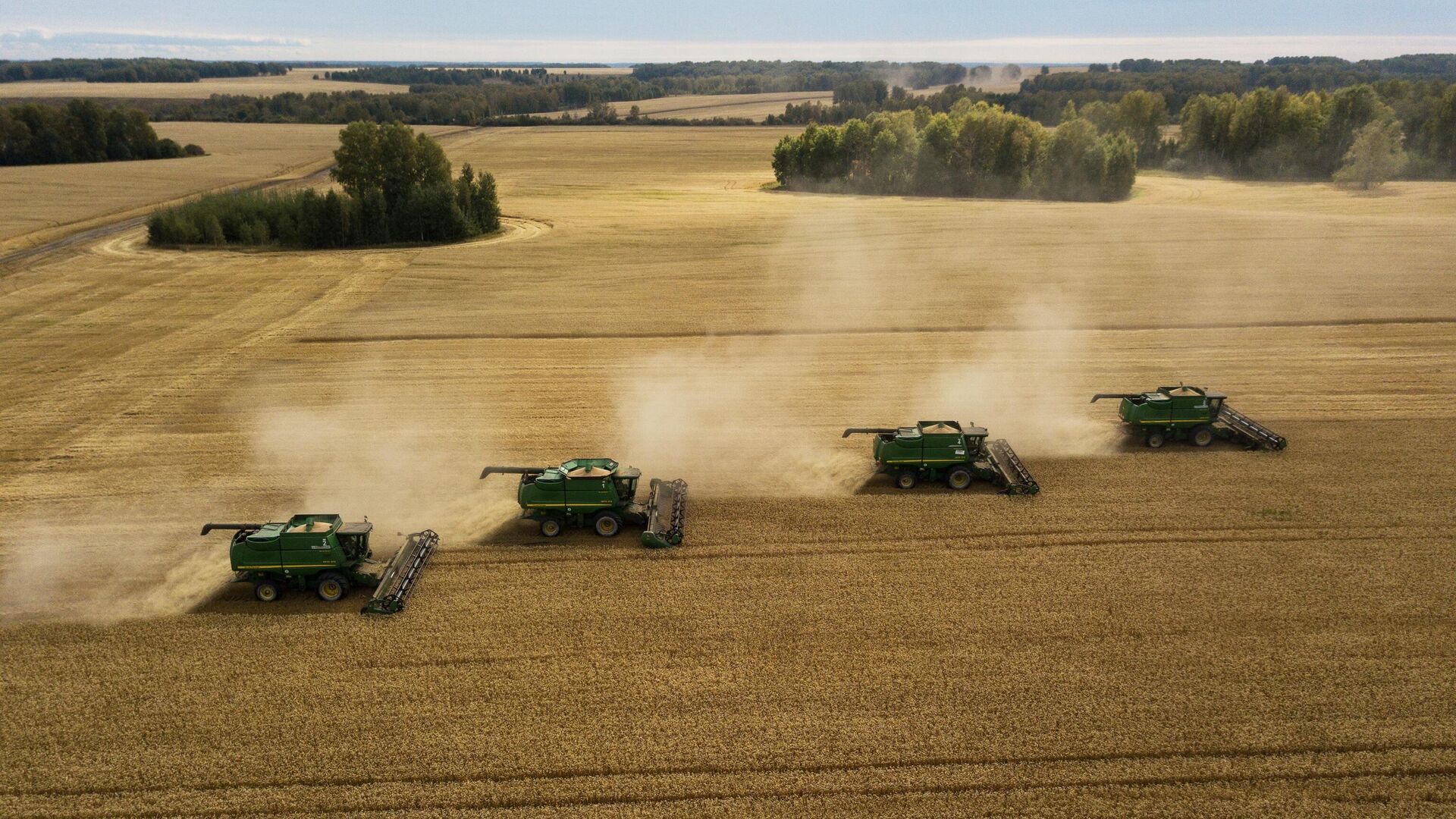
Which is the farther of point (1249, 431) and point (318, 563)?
point (1249, 431)

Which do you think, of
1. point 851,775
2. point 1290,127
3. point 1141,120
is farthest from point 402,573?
point 1141,120

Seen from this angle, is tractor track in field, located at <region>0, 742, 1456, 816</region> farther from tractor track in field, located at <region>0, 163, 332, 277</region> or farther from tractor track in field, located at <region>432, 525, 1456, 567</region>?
tractor track in field, located at <region>0, 163, 332, 277</region>

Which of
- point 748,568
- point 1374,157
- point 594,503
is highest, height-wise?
Answer: point 1374,157

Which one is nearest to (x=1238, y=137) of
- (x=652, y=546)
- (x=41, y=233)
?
(x=652, y=546)

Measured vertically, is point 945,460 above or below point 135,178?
below

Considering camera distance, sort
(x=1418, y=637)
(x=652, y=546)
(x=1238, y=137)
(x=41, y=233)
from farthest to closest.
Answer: (x=1238, y=137) → (x=41, y=233) → (x=652, y=546) → (x=1418, y=637)

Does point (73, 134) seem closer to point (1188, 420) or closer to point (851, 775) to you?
point (1188, 420)

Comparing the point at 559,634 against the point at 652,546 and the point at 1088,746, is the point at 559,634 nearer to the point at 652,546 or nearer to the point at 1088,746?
the point at 652,546
